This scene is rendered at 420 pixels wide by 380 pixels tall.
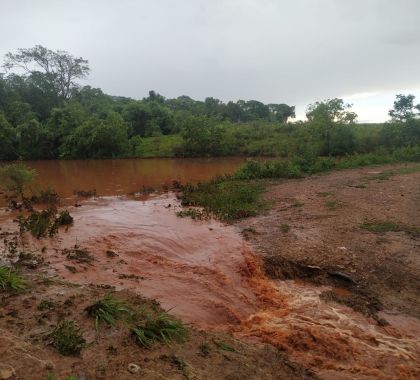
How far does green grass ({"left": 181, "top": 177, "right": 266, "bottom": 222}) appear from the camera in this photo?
1210 centimetres

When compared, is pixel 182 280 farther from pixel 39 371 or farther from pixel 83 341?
pixel 39 371

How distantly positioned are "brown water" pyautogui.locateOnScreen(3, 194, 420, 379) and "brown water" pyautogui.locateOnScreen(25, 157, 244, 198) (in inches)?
305

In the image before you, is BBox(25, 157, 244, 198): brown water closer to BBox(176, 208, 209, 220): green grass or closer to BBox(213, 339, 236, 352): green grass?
BBox(176, 208, 209, 220): green grass

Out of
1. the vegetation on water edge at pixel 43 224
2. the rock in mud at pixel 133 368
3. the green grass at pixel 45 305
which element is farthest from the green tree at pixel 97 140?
the rock in mud at pixel 133 368

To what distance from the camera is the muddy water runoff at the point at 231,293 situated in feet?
16.4

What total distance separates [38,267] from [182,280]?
2698 mm

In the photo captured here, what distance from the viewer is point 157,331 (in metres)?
4.43

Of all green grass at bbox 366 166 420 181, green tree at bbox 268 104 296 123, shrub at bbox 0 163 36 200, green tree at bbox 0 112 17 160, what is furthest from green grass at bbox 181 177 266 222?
green tree at bbox 268 104 296 123

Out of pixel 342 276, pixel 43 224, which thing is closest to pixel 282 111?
pixel 43 224

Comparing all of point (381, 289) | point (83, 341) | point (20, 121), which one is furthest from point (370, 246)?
point (20, 121)

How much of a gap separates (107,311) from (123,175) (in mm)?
19503

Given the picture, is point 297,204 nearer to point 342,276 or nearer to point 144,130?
point 342,276

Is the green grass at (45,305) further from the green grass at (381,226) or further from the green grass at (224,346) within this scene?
the green grass at (381,226)

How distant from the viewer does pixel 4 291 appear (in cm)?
520
